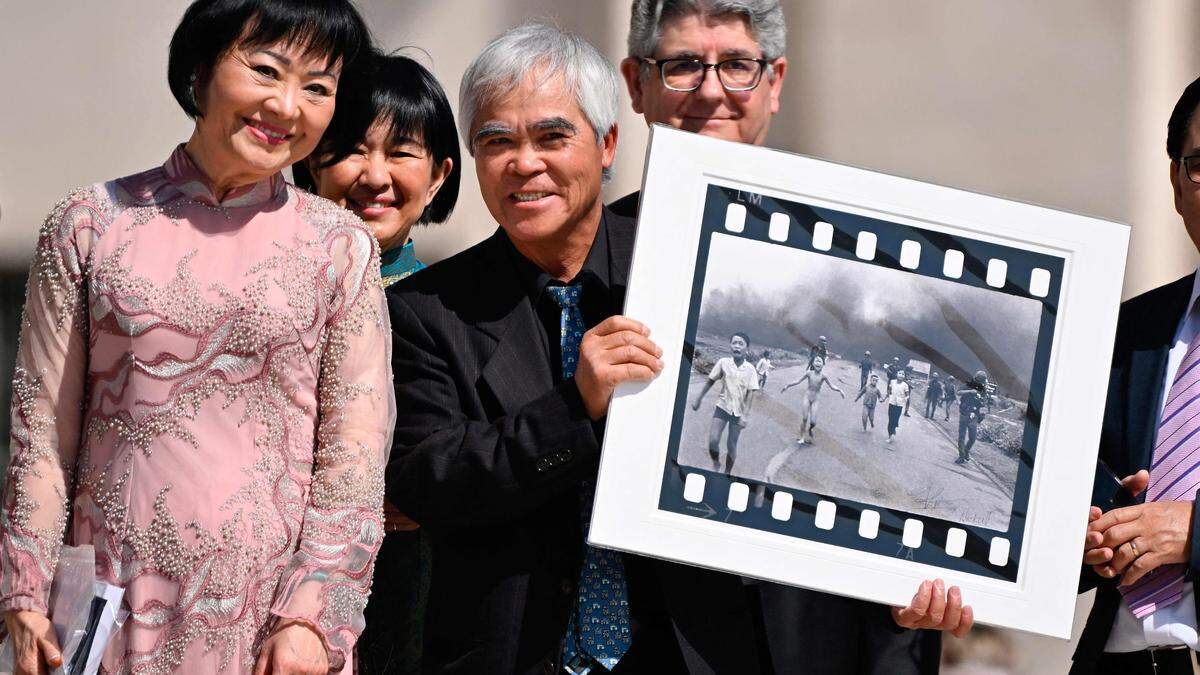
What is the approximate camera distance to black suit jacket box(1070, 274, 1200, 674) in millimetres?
2971

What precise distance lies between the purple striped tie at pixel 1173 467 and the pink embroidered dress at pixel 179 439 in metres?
1.52

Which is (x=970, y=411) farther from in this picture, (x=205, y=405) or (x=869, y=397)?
(x=205, y=405)

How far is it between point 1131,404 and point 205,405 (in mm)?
1807

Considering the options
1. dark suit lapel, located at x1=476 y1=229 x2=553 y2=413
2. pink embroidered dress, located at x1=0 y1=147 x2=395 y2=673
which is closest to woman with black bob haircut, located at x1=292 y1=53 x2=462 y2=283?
dark suit lapel, located at x1=476 y1=229 x2=553 y2=413

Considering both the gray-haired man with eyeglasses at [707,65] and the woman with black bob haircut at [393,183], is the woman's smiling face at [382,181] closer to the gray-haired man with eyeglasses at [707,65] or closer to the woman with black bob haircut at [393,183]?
the woman with black bob haircut at [393,183]

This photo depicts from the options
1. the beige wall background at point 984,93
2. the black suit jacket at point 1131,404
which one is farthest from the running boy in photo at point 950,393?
the beige wall background at point 984,93

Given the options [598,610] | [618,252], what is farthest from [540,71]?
[598,610]

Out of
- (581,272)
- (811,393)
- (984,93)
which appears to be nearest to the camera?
(811,393)

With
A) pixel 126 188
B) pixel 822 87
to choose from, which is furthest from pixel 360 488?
pixel 822 87

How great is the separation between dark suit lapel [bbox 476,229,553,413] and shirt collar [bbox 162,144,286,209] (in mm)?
502

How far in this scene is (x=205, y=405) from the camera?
2475mm

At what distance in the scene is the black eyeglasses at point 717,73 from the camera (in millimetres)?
3504

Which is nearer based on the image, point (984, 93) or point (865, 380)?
point (865, 380)

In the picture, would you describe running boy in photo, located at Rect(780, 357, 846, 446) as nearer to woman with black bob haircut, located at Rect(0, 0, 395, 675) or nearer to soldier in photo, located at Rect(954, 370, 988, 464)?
soldier in photo, located at Rect(954, 370, 988, 464)
